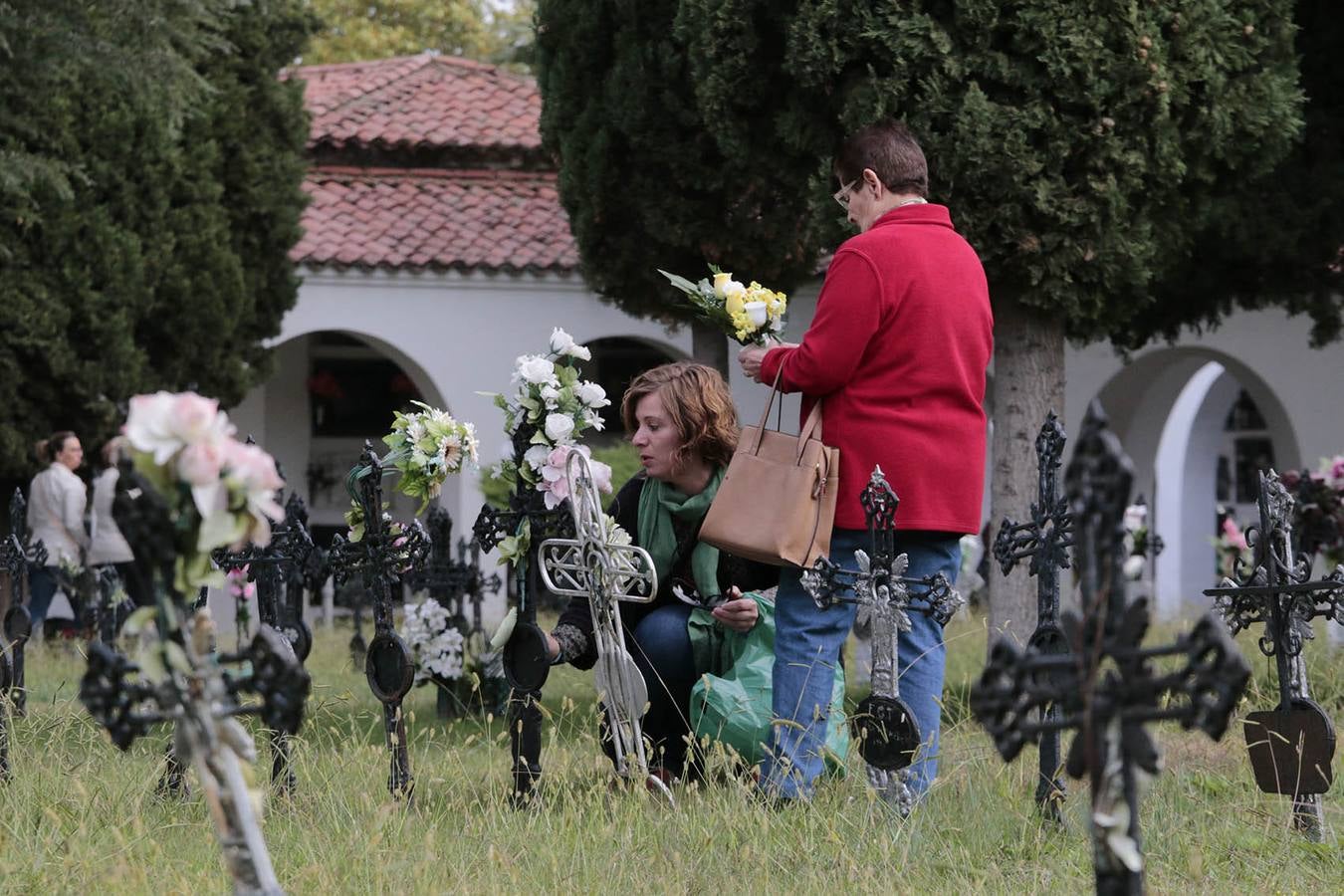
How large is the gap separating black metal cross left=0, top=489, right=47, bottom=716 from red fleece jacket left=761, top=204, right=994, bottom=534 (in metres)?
2.49

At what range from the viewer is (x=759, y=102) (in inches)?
309

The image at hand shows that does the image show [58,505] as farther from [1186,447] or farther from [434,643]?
[1186,447]

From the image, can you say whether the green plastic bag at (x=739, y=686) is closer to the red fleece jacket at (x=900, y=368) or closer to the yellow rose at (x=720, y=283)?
the red fleece jacket at (x=900, y=368)

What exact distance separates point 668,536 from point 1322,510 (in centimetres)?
504

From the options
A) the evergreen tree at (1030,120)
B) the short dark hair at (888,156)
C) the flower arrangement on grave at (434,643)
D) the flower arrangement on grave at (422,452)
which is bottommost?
the flower arrangement on grave at (434,643)

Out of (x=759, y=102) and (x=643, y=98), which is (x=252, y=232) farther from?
(x=759, y=102)

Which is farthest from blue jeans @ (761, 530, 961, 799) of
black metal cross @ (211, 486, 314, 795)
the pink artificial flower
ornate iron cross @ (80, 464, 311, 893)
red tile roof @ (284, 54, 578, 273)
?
red tile roof @ (284, 54, 578, 273)

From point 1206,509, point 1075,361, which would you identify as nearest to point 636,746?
point 1075,361

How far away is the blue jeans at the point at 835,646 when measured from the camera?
409 centimetres

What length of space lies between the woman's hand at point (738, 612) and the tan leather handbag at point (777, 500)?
0.46 metres

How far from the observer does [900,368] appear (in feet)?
13.4

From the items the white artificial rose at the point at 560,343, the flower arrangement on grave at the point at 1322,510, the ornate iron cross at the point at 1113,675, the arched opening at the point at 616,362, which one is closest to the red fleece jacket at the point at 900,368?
the white artificial rose at the point at 560,343

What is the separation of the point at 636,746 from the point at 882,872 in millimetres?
1111

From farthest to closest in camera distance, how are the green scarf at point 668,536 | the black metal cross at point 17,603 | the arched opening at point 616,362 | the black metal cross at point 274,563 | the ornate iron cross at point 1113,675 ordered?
1. the arched opening at point 616,362
2. the black metal cross at point 17,603
3. the green scarf at point 668,536
4. the black metal cross at point 274,563
5. the ornate iron cross at point 1113,675
